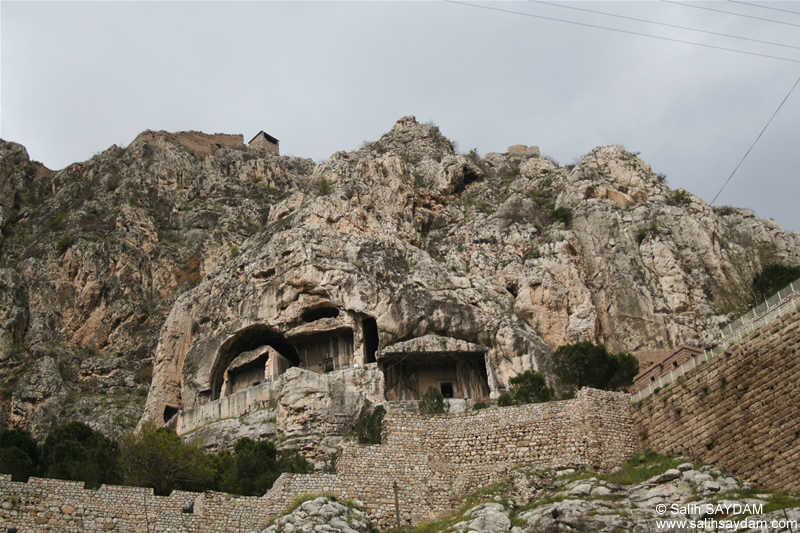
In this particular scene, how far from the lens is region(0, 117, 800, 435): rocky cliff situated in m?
44.5

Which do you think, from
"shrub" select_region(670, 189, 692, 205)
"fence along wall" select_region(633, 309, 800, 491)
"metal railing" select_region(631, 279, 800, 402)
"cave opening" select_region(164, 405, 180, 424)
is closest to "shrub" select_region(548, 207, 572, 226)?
"shrub" select_region(670, 189, 692, 205)

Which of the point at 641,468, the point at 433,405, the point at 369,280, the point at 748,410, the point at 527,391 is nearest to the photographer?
the point at 748,410

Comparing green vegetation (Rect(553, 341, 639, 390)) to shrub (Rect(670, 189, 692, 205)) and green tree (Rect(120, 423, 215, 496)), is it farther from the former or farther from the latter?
shrub (Rect(670, 189, 692, 205))

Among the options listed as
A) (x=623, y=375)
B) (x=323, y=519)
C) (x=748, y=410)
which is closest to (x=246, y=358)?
(x=323, y=519)

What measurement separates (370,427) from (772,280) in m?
21.8

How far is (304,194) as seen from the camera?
56.0 metres

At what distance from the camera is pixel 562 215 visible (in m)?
54.9

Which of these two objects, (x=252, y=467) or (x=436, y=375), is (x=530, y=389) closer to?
(x=436, y=375)

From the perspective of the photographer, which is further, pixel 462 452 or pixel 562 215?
pixel 562 215

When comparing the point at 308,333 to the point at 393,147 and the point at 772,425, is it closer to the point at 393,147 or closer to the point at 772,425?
the point at 772,425

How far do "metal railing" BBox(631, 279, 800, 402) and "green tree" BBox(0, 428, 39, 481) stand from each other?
24.6 metres

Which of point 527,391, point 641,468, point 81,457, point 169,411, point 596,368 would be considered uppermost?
point 169,411

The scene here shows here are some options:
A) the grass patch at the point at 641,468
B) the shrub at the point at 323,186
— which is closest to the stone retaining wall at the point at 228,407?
the shrub at the point at 323,186

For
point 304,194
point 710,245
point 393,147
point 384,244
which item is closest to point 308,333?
point 384,244
